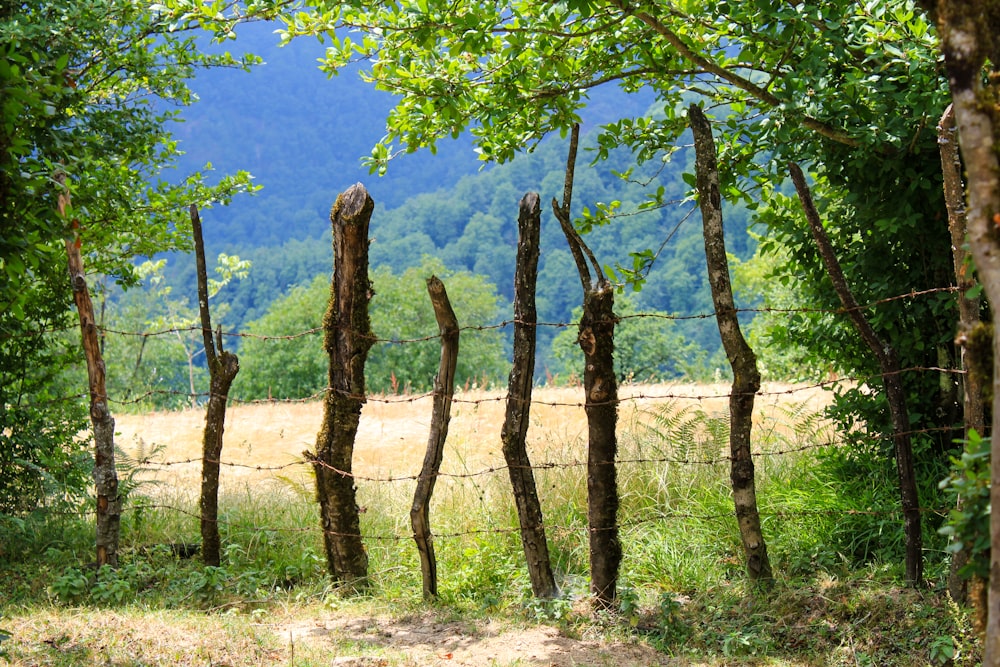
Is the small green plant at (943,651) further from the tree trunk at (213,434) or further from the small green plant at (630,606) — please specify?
the tree trunk at (213,434)

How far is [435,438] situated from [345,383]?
2.28 ft

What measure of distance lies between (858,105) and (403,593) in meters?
3.90

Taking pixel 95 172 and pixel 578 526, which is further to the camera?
pixel 95 172

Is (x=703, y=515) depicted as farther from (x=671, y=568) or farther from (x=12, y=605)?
(x=12, y=605)

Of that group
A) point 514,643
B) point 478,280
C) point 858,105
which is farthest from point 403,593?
point 478,280

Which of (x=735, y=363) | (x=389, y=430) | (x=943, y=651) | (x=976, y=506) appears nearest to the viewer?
(x=976, y=506)

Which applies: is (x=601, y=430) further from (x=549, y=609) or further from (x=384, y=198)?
(x=384, y=198)

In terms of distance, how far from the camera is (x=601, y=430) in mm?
5016

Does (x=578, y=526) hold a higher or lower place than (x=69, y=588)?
higher

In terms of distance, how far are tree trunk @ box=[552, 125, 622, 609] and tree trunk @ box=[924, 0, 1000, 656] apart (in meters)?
2.84

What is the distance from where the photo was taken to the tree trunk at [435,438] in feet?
17.5

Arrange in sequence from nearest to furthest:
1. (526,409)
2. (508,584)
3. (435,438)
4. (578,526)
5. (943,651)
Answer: (943,651) < (526,409) < (435,438) < (508,584) < (578,526)

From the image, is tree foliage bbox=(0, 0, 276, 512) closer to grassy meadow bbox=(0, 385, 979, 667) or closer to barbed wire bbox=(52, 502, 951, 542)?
grassy meadow bbox=(0, 385, 979, 667)

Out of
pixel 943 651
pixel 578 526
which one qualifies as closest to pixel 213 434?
pixel 578 526
